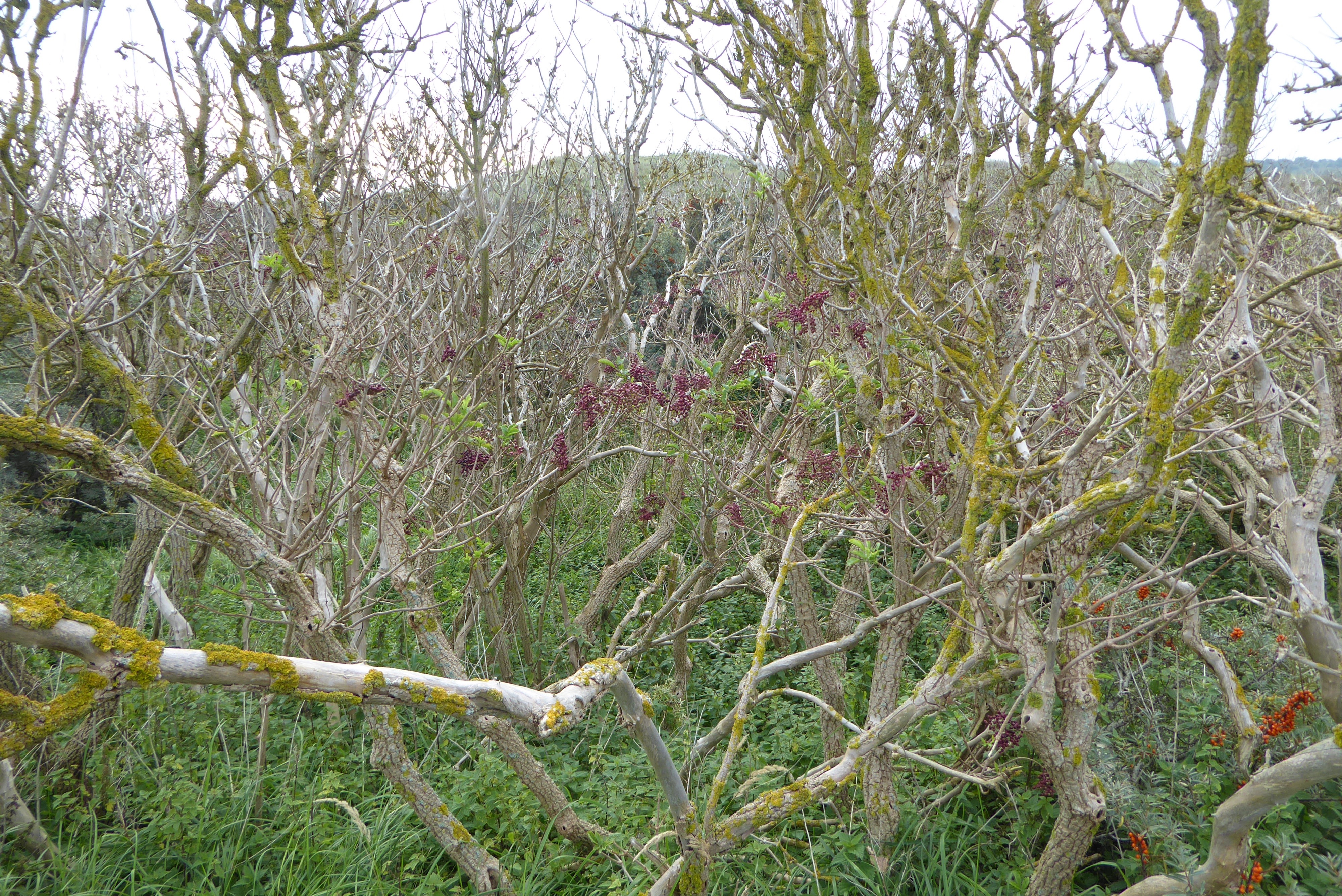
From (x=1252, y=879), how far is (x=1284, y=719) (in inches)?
35.0

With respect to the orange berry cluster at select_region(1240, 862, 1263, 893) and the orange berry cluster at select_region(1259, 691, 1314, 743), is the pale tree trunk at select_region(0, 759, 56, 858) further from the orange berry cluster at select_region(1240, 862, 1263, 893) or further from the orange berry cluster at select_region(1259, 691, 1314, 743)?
the orange berry cluster at select_region(1259, 691, 1314, 743)

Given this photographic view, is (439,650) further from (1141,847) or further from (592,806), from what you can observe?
(1141,847)

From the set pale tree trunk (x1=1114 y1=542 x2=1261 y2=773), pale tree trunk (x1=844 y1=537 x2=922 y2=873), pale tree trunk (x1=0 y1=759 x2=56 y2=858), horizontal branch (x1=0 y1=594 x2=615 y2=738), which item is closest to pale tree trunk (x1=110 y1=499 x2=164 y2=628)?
pale tree trunk (x1=0 y1=759 x2=56 y2=858)

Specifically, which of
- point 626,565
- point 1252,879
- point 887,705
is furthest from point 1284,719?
point 626,565

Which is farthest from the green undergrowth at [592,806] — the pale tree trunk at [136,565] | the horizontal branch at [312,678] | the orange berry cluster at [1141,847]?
the horizontal branch at [312,678]

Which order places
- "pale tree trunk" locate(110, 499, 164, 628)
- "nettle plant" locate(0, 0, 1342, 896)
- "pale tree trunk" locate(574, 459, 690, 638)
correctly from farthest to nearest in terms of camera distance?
"pale tree trunk" locate(574, 459, 690, 638)
"pale tree trunk" locate(110, 499, 164, 628)
"nettle plant" locate(0, 0, 1342, 896)

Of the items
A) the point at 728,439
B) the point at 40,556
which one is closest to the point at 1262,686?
the point at 728,439

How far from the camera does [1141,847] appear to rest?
3.14m

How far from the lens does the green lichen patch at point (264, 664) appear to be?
6.01 ft

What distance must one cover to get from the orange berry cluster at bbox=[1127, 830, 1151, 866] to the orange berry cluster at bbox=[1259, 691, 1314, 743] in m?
0.78

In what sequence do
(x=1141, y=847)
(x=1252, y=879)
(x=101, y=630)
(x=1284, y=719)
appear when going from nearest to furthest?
1. (x=101, y=630)
2. (x=1252, y=879)
3. (x=1141, y=847)
4. (x=1284, y=719)

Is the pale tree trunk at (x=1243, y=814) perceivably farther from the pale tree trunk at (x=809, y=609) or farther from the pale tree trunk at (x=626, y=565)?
the pale tree trunk at (x=626, y=565)

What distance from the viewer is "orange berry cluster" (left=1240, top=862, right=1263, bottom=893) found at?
2.73m

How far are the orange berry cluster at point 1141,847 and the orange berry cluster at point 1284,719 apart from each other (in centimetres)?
78
